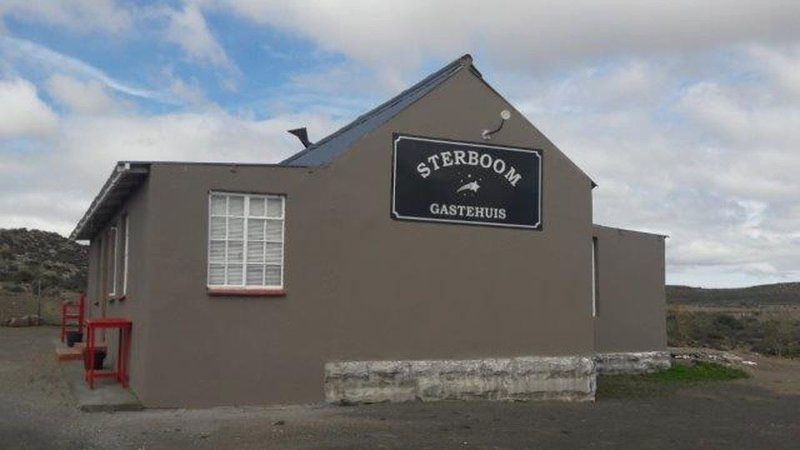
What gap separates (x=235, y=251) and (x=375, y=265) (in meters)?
2.14

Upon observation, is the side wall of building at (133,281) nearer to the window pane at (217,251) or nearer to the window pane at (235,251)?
the window pane at (217,251)

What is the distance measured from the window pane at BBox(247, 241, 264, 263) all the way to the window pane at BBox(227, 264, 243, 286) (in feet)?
0.65

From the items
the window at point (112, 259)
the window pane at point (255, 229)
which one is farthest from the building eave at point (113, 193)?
the window pane at point (255, 229)

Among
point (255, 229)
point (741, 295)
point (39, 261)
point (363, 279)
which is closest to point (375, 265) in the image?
point (363, 279)

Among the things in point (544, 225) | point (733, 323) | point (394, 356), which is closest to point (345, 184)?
point (394, 356)

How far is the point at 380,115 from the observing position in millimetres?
15328

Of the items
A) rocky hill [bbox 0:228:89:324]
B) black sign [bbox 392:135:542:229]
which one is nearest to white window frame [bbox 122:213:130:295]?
black sign [bbox 392:135:542:229]

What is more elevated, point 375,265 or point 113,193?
point 113,193

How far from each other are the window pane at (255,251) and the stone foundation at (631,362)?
8.79m

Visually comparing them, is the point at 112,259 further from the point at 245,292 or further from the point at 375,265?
the point at 375,265

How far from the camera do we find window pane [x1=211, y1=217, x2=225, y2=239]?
12.5m

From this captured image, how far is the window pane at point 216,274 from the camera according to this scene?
40.8 feet

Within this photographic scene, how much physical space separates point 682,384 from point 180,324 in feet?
36.5

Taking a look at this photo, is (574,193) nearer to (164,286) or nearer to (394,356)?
(394,356)
